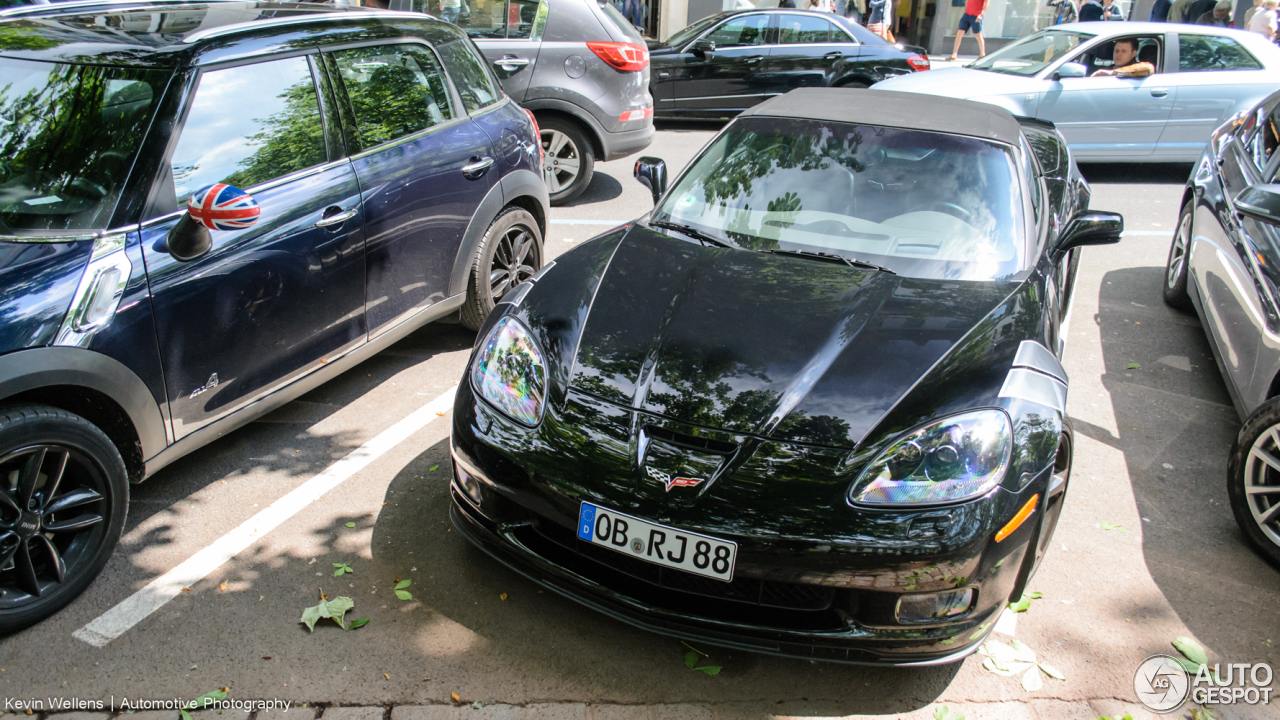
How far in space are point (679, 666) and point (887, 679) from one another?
0.63 metres

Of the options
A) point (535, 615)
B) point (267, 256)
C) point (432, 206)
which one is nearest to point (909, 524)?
point (535, 615)

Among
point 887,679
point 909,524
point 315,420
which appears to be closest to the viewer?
point 909,524

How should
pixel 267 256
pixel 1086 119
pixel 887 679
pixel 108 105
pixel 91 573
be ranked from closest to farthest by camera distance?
pixel 887 679
pixel 91 573
pixel 108 105
pixel 267 256
pixel 1086 119

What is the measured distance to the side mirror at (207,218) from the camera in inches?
113

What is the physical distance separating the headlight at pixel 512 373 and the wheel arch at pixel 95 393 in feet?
3.62

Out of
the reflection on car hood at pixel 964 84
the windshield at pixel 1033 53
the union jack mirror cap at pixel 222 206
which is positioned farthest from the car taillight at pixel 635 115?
the union jack mirror cap at pixel 222 206

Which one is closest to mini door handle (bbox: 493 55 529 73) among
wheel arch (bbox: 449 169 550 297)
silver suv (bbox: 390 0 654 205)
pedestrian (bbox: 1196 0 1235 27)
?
silver suv (bbox: 390 0 654 205)

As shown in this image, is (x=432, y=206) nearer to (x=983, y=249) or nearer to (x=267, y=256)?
(x=267, y=256)

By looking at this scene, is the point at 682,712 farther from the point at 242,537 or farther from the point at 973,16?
the point at 973,16

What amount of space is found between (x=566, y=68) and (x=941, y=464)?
603 cm

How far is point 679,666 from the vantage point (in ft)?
9.01

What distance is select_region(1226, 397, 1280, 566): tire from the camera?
3.36 m

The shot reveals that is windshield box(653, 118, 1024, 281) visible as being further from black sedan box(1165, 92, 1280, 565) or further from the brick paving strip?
the brick paving strip

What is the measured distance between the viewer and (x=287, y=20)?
3869mm
